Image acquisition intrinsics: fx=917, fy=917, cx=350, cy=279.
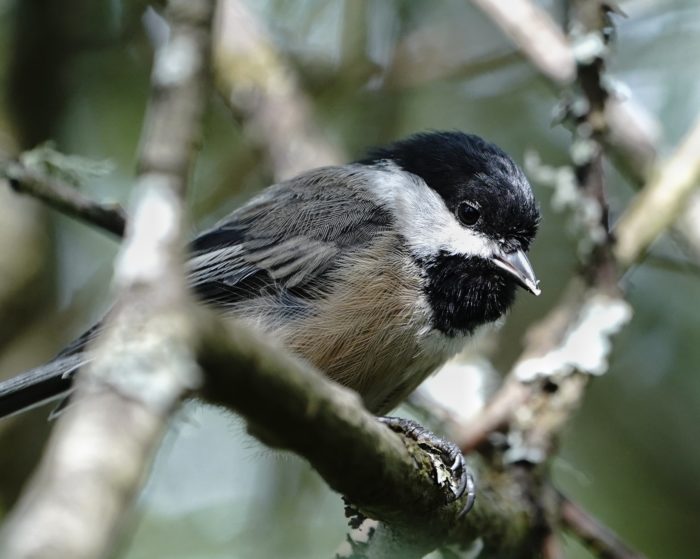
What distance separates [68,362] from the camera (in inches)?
103

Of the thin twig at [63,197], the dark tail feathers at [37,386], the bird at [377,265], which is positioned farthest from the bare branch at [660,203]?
the dark tail feathers at [37,386]

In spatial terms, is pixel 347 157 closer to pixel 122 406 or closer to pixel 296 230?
pixel 296 230

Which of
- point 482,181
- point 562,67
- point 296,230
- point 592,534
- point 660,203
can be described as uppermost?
point 562,67

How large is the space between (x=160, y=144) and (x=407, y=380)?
151cm

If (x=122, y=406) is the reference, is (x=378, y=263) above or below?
above

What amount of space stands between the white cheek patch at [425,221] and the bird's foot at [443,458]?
79 cm

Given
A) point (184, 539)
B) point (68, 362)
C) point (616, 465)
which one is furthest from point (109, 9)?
point (616, 465)

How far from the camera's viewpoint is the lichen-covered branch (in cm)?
96

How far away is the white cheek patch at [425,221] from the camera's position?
2932 millimetres

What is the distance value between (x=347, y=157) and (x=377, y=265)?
151cm

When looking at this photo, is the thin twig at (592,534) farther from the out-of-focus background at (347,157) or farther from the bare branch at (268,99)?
the bare branch at (268,99)

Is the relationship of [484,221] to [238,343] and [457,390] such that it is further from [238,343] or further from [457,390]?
[238,343]

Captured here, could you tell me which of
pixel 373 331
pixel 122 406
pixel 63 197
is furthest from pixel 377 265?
pixel 122 406

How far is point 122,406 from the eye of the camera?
1138 mm
